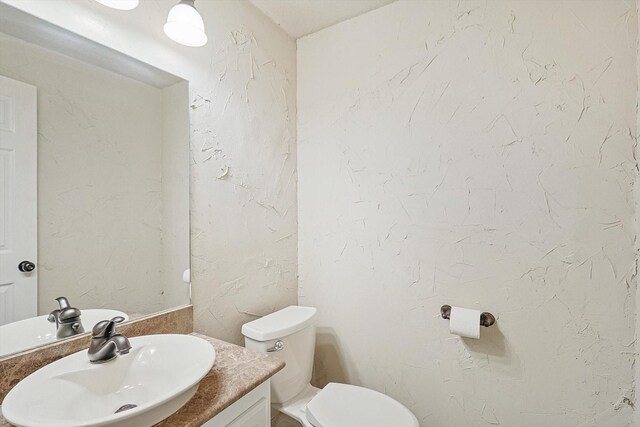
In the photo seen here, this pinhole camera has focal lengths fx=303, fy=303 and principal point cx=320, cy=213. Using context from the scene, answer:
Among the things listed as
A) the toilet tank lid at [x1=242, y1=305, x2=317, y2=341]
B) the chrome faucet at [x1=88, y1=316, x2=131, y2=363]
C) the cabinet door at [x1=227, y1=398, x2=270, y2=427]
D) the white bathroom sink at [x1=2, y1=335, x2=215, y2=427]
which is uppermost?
the chrome faucet at [x1=88, y1=316, x2=131, y2=363]

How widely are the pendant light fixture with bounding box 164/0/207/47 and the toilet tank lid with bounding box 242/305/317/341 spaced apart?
3.72ft

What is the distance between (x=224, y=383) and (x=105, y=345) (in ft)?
1.11

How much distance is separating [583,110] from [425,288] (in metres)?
0.91

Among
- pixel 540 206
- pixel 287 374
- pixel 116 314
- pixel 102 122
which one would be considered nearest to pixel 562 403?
pixel 540 206

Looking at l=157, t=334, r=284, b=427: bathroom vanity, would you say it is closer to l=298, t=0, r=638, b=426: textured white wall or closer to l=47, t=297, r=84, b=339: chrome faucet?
l=47, t=297, r=84, b=339: chrome faucet

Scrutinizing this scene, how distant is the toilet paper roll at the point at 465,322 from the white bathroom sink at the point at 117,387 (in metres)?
0.94

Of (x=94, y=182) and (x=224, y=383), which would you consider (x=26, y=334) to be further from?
(x=224, y=383)

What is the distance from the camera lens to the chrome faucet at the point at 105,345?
0.82 metres

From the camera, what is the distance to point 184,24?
3.39 feet

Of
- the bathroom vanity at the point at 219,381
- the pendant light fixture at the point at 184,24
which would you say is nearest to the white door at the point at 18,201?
the bathroom vanity at the point at 219,381

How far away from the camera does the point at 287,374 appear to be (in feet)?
4.40

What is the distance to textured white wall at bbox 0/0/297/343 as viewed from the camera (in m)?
1.12

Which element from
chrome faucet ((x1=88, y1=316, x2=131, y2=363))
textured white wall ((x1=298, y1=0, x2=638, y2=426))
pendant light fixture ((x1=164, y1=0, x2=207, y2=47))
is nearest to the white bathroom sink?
chrome faucet ((x1=88, y1=316, x2=131, y2=363))

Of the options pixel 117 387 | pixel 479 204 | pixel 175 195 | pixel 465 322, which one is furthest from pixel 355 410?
pixel 175 195
